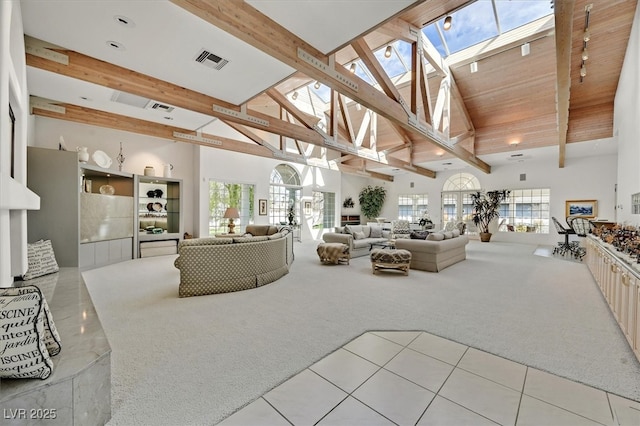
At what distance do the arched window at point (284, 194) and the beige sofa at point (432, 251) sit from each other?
5.45 metres

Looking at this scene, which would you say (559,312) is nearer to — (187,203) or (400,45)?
(400,45)

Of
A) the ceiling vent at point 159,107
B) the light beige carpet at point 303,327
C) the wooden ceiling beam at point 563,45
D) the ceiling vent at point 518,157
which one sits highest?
the wooden ceiling beam at point 563,45

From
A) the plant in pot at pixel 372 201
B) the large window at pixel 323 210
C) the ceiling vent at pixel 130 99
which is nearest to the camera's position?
the ceiling vent at pixel 130 99

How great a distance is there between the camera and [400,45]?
6.27 metres

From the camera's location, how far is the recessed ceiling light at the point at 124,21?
107 inches

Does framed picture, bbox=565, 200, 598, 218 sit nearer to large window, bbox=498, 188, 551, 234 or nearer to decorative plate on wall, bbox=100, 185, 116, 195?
large window, bbox=498, 188, 551, 234

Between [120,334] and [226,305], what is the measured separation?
1094 mm

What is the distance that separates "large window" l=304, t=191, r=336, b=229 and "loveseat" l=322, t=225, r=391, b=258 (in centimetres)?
352

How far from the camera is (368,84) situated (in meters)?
4.57

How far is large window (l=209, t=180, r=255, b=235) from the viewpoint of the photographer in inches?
329

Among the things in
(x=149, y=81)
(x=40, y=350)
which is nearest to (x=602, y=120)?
(x=149, y=81)

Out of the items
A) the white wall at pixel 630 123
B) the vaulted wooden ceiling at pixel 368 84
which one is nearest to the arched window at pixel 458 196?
the vaulted wooden ceiling at pixel 368 84

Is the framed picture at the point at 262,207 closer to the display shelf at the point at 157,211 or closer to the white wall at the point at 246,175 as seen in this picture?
the white wall at the point at 246,175

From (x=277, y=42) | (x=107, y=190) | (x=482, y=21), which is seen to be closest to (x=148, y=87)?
(x=277, y=42)
